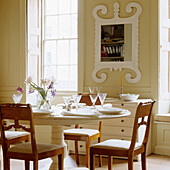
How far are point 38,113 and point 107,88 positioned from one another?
238cm

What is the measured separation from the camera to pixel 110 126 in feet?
15.1

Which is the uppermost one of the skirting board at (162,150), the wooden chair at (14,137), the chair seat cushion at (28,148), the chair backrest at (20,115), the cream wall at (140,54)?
the cream wall at (140,54)

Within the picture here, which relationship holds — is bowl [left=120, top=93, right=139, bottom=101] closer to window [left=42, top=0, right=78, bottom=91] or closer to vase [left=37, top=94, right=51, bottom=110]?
window [left=42, top=0, right=78, bottom=91]

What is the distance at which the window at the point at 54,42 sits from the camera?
5750mm

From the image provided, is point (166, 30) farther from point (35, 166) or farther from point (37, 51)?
point (35, 166)

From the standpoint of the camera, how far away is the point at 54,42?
232 inches

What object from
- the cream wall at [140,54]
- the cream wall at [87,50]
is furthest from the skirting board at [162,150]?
the cream wall at [140,54]

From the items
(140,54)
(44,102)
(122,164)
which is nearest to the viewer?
(44,102)

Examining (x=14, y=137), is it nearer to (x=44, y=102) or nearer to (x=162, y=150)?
(x=44, y=102)

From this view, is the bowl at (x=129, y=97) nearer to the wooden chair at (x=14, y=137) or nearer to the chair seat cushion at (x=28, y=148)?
the wooden chair at (x=14, y=137)

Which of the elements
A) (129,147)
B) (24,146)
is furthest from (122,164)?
(24,146)

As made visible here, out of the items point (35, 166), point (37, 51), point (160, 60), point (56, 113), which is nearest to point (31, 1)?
point (37, 51)

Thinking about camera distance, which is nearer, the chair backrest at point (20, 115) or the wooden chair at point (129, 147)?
the chair backrest at point (20, 115)

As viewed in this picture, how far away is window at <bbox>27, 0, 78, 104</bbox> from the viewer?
575 cm
